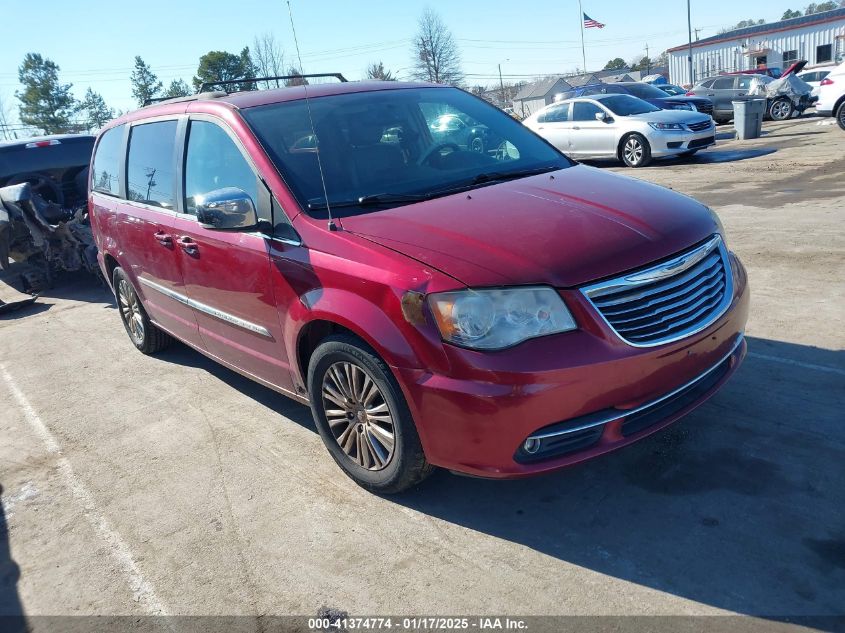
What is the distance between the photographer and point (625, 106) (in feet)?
49.9

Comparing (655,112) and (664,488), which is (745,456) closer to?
(664,488)

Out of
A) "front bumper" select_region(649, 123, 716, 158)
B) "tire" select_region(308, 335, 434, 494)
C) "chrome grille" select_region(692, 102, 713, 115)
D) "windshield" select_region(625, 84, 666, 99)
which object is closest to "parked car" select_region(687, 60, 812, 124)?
"chrome grille" select_region(692, 102, 713, 115)

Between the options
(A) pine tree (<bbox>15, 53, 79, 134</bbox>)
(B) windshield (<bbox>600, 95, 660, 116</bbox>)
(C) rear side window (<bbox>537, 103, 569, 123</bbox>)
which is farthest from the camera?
(A) pine tree (<bbox>15, 53, 79, 134</bbox>)

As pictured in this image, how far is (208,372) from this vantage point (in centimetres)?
562

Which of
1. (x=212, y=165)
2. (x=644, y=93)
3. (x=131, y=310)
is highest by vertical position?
(x=644, y=93)

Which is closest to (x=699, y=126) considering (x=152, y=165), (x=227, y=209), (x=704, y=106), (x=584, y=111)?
(x=584, y=111)

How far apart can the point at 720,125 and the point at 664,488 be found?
2296 cm

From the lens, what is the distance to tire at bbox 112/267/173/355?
592cm

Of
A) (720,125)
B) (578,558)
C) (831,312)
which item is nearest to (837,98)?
(720,125)

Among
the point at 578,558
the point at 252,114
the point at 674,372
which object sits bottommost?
the point at 578,558

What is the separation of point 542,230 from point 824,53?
58643 millimetres

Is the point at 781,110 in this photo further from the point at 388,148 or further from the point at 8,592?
the point at 8,592

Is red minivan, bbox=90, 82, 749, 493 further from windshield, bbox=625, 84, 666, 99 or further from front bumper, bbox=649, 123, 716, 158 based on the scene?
windshield, bbox=625, 84, 666, 99

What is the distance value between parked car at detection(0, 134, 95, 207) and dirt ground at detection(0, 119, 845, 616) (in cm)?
606
